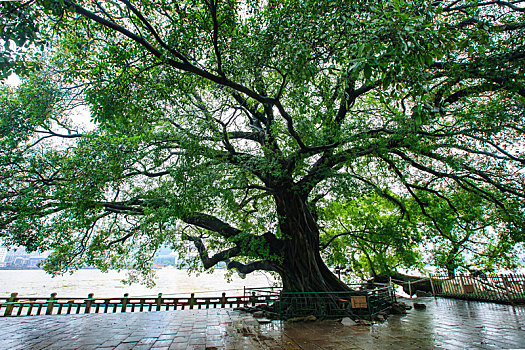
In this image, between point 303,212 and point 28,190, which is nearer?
point 28,190

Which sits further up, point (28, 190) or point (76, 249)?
point (28, 190)

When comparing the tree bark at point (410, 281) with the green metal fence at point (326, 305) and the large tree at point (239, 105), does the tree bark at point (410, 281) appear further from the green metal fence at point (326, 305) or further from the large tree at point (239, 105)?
the green metal fence at point (326, 305)

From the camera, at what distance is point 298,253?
9008 millimetres

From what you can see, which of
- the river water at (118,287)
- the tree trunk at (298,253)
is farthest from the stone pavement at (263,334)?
the river water at (118,287)

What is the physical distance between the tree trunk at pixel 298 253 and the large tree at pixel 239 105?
0.17 feet

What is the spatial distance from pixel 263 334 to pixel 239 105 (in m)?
6.33

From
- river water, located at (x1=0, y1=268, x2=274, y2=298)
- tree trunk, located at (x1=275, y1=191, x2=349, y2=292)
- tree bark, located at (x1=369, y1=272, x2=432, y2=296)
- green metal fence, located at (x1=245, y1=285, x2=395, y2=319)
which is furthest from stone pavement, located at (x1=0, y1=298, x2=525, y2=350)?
river water, located at (x1=0, y1=268, x2=274, y2=298)

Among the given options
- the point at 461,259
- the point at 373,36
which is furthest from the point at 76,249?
the point at 461,259

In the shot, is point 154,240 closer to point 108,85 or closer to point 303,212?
point 108,85

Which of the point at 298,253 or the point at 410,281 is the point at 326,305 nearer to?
the point at 298,253

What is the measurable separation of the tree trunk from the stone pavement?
1.76 meters

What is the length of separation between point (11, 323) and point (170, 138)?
6.74 meters

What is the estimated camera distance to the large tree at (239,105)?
11.5 ft

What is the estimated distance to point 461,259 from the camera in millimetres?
14398
